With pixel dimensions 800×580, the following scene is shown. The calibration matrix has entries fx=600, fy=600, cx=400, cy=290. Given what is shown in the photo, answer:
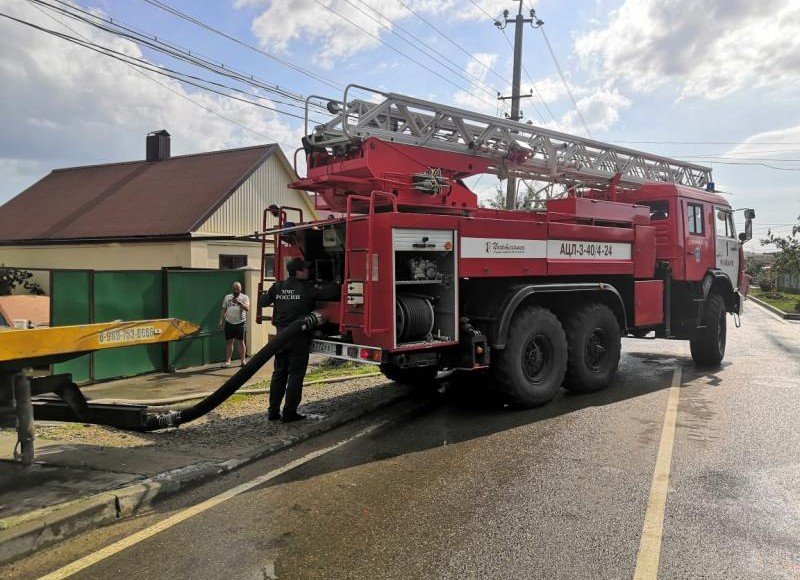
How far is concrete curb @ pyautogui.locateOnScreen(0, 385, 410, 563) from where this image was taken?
374 centimetres

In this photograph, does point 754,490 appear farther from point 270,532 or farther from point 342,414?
point 342,414

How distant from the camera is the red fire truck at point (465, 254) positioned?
20.5 ft

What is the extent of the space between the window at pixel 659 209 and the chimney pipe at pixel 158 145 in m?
17.4

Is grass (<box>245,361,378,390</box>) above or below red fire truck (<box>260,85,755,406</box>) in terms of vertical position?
below

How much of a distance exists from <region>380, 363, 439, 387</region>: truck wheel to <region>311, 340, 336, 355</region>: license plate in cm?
184

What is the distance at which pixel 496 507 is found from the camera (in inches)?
171

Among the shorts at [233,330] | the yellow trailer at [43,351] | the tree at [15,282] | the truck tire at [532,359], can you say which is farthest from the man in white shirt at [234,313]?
the tree at [15,282]

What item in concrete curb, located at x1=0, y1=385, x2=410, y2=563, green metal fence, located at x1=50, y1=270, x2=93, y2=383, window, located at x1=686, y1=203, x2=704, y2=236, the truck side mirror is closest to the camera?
concrete curb, located at x1=0, y1=385, x2=410, y2=563

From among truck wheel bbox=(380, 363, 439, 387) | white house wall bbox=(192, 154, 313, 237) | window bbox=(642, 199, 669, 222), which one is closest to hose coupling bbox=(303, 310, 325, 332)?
truck wheel bbox=(380, 363, 439, 387)

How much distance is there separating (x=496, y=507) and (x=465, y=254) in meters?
3.06

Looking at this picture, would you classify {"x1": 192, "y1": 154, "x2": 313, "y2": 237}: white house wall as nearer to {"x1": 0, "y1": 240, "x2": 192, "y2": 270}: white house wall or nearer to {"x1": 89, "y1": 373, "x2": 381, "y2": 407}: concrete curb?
{"x1": 0, "y1": 240, "x2": 192, "y2": 270}: white house wall

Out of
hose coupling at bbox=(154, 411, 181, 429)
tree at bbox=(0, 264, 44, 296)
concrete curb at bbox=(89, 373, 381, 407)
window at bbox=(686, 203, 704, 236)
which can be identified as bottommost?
concrete curb at bbox=(89, 373, 381, 407)

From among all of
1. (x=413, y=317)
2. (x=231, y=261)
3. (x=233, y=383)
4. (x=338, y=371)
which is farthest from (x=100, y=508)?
(x=231, y=261)

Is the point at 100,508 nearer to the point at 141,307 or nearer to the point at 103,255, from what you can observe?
the point at 141,307
